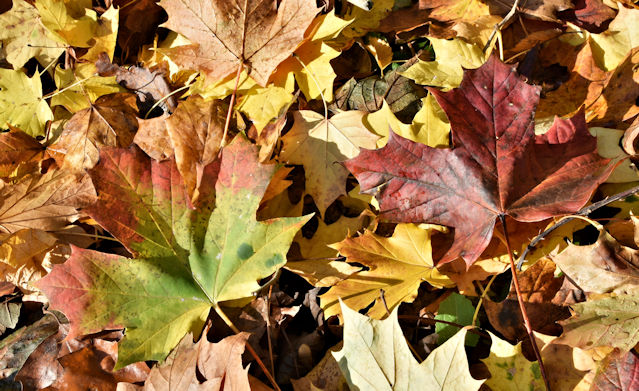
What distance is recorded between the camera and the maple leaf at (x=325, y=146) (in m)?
1.53

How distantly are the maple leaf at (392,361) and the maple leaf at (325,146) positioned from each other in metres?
0.42

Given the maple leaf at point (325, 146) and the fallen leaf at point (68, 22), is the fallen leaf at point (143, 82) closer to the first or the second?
the fallen leaf at point (68, 22)

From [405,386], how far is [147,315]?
0.66 metres

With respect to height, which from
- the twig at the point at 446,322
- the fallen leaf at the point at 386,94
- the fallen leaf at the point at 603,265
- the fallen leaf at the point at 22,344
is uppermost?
the fallen leaf at the point at 386,94

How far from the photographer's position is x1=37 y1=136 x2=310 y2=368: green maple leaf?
133cm

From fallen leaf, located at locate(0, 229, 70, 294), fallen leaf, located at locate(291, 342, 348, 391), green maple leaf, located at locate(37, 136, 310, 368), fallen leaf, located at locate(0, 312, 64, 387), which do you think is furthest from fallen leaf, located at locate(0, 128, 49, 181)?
fallen leaf, located at locate(291, 342, 348, 391)

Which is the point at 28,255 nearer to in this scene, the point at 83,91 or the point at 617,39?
the point at 83,91

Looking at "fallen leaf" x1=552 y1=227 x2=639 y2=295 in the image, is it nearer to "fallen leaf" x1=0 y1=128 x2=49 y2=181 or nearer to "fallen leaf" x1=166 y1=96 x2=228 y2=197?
"fallen leaf" x1=166 y1=96 x2=228 y2=197

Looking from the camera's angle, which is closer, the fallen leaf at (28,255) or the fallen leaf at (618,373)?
the fallen leaf at (618,373)

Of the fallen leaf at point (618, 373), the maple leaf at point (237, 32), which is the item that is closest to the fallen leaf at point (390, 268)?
the fallen leaf at point (618, 373)

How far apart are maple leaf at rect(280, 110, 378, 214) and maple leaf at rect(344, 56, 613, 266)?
225mm

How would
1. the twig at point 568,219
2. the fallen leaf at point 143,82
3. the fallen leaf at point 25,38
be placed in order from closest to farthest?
1. the twig at point 568,219
2. the fallen leaf at point 143,82
3. the fallen leaf at point 25,38

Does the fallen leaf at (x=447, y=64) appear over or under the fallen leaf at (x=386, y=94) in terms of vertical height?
over

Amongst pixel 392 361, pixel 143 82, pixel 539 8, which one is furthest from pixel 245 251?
pixel 539 8
